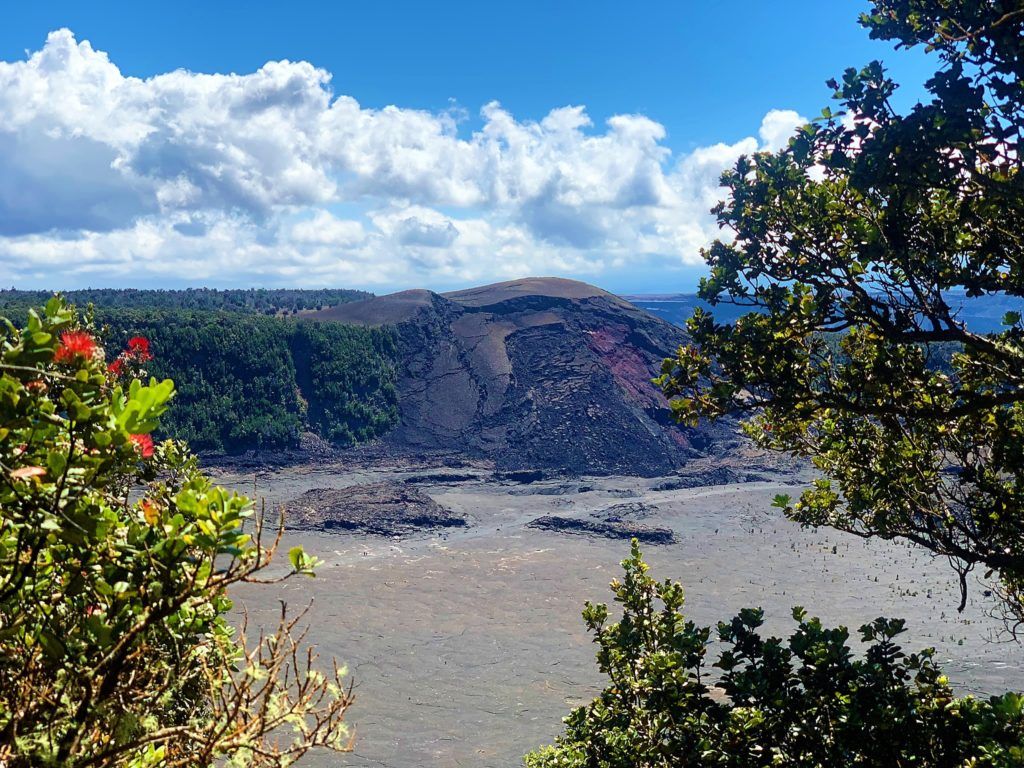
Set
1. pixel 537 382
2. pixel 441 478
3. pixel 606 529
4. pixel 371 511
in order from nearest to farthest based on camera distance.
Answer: pixel 606 529 → pixel 371 511 → pixel 441 478 → pixel 537 382

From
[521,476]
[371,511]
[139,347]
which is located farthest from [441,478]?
[139,347]

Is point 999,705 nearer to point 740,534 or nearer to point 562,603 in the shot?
point 562,603

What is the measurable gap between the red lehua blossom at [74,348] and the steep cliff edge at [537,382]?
143 feet

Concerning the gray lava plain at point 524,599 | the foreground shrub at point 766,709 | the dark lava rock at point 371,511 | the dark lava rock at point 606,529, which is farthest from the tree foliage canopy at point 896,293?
the dark lava rock at point 371,511

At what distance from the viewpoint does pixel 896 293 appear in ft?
21.8

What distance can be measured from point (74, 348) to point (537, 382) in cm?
5394

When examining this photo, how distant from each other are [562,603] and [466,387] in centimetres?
3322

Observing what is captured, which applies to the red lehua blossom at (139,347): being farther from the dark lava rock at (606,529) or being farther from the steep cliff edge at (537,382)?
the steep cliff edge at (537,382)

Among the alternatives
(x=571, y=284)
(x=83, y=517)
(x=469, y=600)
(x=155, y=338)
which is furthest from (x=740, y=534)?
(x=571, y=284)

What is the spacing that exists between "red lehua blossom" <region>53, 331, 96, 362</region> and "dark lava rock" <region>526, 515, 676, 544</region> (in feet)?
100

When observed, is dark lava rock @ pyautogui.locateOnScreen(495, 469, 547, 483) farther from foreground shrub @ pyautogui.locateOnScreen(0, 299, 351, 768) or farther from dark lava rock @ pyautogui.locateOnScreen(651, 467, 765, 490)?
foreground shrub @ pyautogui.locateOnScreen(0, 299, 351, 768)

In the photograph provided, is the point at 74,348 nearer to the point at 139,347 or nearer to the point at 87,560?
the point at 87,560

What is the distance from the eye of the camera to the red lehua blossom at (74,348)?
2.56 m

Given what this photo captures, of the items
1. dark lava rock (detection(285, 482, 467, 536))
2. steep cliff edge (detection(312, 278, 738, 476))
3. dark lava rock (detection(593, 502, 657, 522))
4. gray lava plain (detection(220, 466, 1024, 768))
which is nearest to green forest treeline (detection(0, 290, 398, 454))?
steep cliff edge (detection(312, 278, 738, 476))
